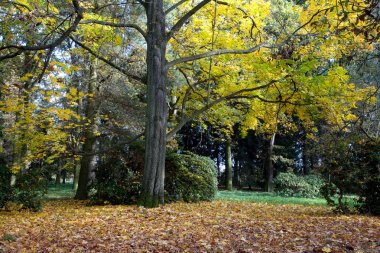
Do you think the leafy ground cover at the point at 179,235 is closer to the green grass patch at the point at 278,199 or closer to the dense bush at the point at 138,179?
the dense bush at the point at 138,179

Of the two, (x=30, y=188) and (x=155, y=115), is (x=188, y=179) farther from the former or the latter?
(x=30, y=188)

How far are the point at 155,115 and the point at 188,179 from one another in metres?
3.55

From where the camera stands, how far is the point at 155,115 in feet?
29.1

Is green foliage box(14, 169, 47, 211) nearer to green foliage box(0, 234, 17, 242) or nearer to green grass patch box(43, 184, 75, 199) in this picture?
green grass patch box(43, 184, 75, 199)

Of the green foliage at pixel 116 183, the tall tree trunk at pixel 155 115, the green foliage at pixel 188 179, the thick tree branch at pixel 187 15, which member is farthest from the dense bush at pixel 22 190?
the thick tree branch at pixel 187 15

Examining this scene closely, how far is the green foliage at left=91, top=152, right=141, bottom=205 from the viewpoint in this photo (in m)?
10.7

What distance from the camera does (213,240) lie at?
5105 mm

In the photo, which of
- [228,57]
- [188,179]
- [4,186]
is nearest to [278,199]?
[188,179]

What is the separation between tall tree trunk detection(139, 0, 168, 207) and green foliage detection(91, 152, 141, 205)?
83.4 inches

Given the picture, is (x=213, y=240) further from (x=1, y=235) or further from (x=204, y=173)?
(x=204, y=173)

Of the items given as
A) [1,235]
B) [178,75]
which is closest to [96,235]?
[1,235]

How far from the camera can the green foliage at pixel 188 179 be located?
11.5 metres

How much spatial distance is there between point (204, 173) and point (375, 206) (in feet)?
17.7

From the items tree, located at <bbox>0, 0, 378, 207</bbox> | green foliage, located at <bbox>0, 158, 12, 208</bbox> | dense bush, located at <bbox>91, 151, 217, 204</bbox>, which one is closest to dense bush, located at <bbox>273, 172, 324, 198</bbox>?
tree, located at <bbox>0, 0, 378, 207</bbox>
